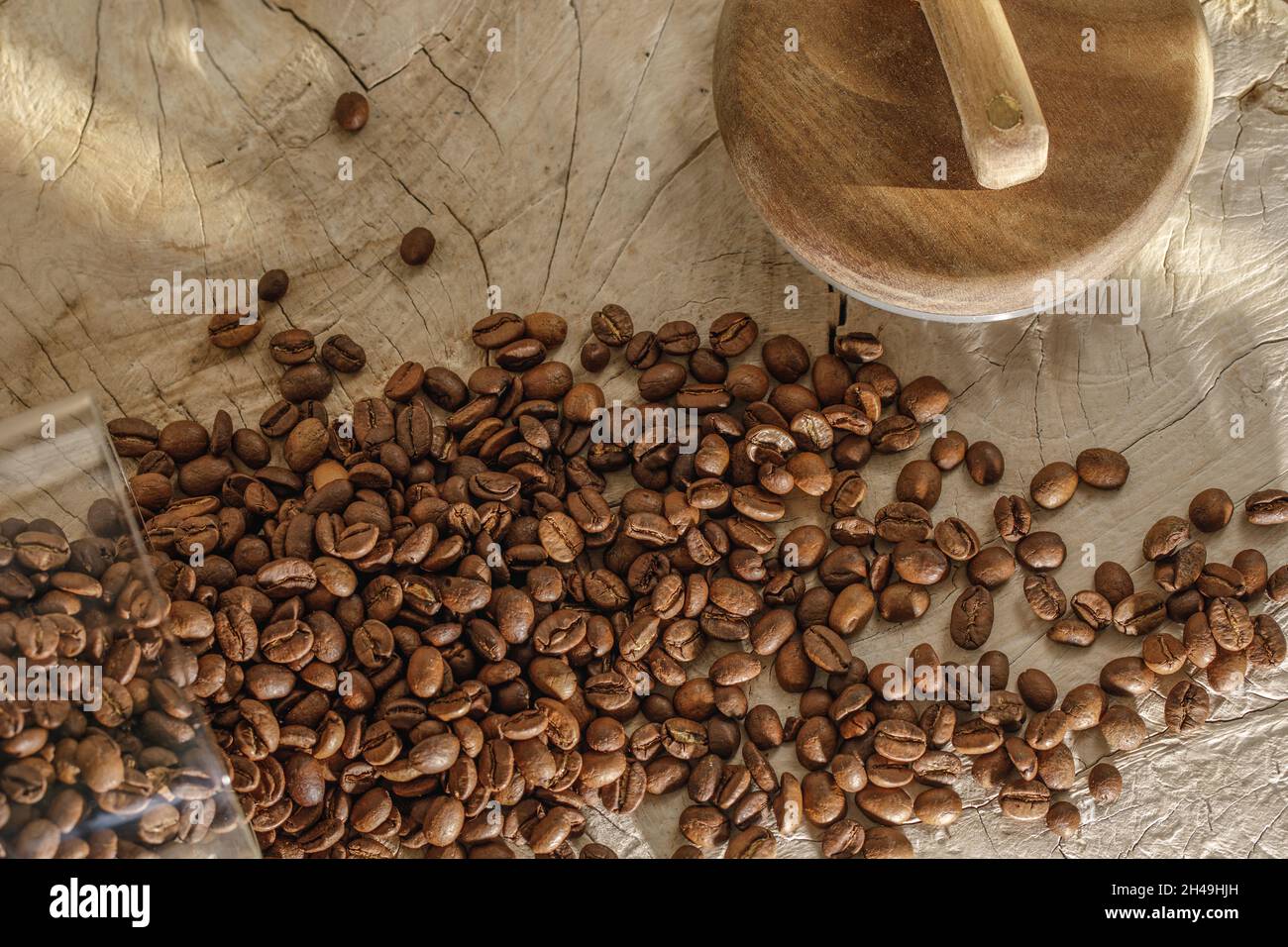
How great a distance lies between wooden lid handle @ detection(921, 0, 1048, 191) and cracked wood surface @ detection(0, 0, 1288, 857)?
0.40 m

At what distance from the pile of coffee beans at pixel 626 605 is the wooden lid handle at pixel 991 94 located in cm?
38

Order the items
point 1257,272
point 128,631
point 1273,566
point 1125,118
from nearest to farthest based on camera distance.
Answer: point 128,631, point 1125,118, point 1273,566, point 1257,272

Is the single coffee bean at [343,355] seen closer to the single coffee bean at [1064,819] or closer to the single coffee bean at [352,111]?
the single coffee bean at [352,111]

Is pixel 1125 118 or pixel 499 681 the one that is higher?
pixel 1125 118

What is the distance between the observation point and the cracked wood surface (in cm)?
171

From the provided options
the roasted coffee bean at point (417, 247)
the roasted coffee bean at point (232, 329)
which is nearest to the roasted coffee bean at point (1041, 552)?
the roasted coffee bean at point (417, 247)

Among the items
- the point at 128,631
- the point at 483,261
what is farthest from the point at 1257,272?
the point at 128,631

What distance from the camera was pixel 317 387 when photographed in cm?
176

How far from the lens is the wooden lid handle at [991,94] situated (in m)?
1.38

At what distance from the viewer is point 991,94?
1402 mm

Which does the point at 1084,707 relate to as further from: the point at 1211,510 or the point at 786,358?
the point at 786,358

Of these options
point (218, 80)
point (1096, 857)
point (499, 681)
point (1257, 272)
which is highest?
point (218, 80)

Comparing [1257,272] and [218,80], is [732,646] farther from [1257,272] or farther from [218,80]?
[218,80]

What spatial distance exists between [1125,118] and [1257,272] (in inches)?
16.0
